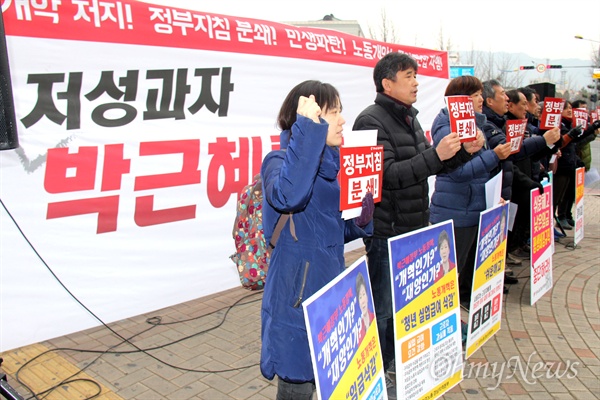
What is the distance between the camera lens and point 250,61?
16.9 feet

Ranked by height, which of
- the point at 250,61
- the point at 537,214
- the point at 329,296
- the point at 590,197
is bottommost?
the point at 590,197

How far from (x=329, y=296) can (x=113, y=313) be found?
2.95 metres

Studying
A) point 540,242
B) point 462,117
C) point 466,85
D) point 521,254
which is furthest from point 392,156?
point 521,254

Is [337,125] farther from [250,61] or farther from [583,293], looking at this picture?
[583,293]

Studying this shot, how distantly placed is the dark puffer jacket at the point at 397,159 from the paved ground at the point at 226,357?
48.4 inches

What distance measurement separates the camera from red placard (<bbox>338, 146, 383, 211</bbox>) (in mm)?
2295

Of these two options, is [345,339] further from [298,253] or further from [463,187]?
[463,187]

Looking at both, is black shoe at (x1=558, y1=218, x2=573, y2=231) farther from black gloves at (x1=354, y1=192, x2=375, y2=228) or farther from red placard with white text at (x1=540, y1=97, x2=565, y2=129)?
black gloves at (x1=354, y1=192, x2=375, y2=228)

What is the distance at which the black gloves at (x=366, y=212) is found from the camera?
8.08 ft

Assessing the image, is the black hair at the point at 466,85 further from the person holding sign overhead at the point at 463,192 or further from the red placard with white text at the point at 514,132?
the red placard with white text at the point at 514,132

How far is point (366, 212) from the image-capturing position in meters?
2.48

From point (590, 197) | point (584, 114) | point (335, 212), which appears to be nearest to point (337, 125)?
point (335, 212)

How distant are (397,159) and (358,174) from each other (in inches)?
34.2

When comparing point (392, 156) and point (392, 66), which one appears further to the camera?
point (392, 66)
